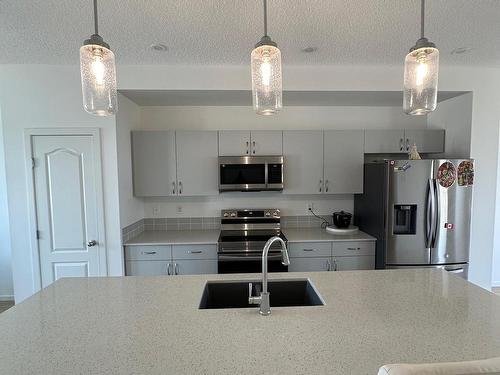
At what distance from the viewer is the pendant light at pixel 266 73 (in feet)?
3.57

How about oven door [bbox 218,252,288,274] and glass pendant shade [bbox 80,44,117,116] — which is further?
oven door [bbox 218,252,288,274]

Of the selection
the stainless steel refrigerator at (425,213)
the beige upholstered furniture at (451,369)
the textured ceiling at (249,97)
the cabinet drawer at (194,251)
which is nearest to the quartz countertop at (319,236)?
the stainless steel refrigerator at (425,213)

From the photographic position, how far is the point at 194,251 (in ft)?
9.07

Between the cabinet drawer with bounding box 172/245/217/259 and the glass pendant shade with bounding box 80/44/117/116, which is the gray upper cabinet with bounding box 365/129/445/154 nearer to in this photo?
the cabinet drawer with bounding box 172/245/217/259

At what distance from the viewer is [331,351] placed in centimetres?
97

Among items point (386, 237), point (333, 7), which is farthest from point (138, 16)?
point (386, 237)

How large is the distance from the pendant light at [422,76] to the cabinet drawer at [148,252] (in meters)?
2.45

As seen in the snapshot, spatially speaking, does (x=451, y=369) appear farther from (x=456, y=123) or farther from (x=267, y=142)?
(x=456, y=123)

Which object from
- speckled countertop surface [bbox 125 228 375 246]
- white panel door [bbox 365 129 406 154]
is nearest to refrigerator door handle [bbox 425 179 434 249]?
speckled countertop surface [bbox 125 228 375 246]

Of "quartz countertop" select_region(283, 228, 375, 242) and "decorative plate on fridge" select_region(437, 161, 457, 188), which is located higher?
"decorative plate on fridge" select_region(437, 161, 457, 188)

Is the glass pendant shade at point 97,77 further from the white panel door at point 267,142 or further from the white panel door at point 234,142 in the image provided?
the white panel door at point 267,142

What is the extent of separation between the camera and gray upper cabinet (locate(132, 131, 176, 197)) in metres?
2.94

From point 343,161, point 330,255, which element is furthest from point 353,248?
point 343,161

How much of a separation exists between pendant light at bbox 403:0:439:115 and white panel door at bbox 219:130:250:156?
1968mm
